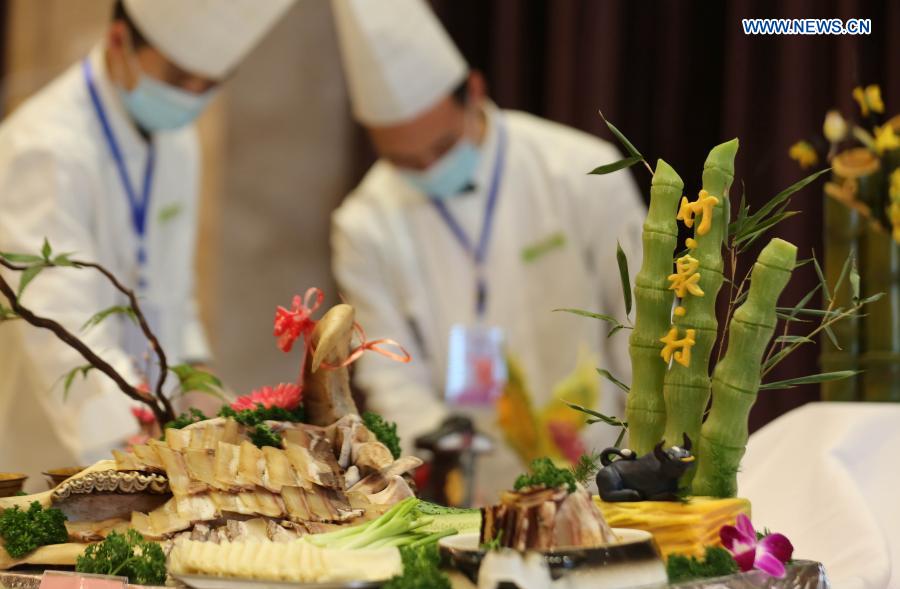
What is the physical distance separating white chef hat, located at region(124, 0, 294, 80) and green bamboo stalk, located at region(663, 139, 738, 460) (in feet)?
7.03

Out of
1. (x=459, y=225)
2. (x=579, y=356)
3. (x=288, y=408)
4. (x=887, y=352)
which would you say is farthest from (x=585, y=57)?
(x=288, y=408)

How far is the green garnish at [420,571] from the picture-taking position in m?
0.83

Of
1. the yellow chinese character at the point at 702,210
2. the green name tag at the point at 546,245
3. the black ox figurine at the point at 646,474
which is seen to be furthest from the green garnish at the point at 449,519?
the green name tag at the point at 546,245

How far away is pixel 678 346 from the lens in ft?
3.33

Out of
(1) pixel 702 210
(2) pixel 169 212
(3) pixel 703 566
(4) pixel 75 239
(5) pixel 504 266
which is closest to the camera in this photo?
(3) pixel 703 566

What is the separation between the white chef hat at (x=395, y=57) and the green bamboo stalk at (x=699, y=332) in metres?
2.41

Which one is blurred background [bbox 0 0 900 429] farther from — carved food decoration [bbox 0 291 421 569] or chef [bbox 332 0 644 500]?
carved food decoration [bbox 0 291 421 569]

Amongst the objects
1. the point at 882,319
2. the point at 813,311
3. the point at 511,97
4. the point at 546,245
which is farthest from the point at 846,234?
the point at 511,97

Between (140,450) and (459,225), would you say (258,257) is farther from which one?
(140,450)

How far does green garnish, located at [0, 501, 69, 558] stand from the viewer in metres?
1.04

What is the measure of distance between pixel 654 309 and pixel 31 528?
23.9 inches

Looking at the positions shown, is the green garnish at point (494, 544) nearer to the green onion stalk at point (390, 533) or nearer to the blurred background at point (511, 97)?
the green onion stalk at point (390, 533)

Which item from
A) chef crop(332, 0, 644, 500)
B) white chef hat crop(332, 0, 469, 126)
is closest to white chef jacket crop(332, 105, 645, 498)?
chef crop(332, 0, 644, 500)

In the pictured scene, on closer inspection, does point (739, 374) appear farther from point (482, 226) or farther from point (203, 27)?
point (482, 226)
